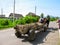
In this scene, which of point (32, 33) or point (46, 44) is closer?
point (46, 44)

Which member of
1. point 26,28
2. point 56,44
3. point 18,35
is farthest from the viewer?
point 18,35

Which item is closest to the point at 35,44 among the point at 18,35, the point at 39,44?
the point at 39,44

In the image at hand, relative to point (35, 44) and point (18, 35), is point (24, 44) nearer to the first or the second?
point (35, 44)

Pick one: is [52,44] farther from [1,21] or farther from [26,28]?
[1,21]

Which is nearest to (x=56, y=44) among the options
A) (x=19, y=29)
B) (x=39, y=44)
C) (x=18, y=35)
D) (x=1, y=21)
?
(x=39, y=44)

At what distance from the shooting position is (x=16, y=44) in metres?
12.2

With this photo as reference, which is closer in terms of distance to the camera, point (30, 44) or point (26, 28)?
point (30, 44)

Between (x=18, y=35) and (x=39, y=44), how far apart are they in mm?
3814

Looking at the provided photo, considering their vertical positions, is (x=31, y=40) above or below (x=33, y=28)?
below

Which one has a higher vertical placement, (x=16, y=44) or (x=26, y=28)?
(x=26, y=28)

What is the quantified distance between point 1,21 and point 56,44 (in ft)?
91.7

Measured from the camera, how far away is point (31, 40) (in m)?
13.7

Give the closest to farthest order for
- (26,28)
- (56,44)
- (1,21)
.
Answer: (56,44)
(26,28)
(1,21)

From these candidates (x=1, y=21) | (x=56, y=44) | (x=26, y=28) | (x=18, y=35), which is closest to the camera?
(x=56, y=44)
